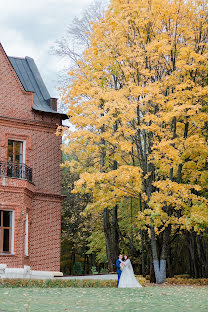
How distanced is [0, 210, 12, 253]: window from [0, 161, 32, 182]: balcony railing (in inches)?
77.7

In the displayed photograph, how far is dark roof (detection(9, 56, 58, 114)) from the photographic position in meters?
27.6

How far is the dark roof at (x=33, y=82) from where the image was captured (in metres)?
27.6

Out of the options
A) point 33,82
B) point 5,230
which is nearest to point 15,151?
point 5,230

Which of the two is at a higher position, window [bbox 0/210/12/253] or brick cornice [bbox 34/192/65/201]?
brick cornice [bbox 34/192/65/201]

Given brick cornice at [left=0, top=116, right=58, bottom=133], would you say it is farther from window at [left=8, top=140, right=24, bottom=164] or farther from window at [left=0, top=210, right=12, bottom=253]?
window at [left=0, top=210, right=12, bottom=253]

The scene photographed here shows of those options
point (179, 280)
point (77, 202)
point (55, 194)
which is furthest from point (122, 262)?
point (77, 202)

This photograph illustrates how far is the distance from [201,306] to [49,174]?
15705 millimetres

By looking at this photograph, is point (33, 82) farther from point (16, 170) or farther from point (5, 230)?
point (5, 230)

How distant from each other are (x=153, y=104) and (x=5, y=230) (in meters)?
9.52

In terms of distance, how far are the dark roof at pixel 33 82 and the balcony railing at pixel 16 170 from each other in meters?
3.43

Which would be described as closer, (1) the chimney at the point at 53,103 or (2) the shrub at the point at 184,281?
(2) the shrub at the point at 184,281

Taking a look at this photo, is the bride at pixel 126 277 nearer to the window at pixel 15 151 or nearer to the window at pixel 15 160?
the window at pixel 15 160

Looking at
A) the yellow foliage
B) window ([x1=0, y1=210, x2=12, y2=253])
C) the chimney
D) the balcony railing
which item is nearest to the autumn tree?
the yellow foliage

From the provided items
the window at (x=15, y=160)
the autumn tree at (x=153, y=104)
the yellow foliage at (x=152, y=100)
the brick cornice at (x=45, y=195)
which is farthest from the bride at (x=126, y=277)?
the window at (x=15, y=160)
